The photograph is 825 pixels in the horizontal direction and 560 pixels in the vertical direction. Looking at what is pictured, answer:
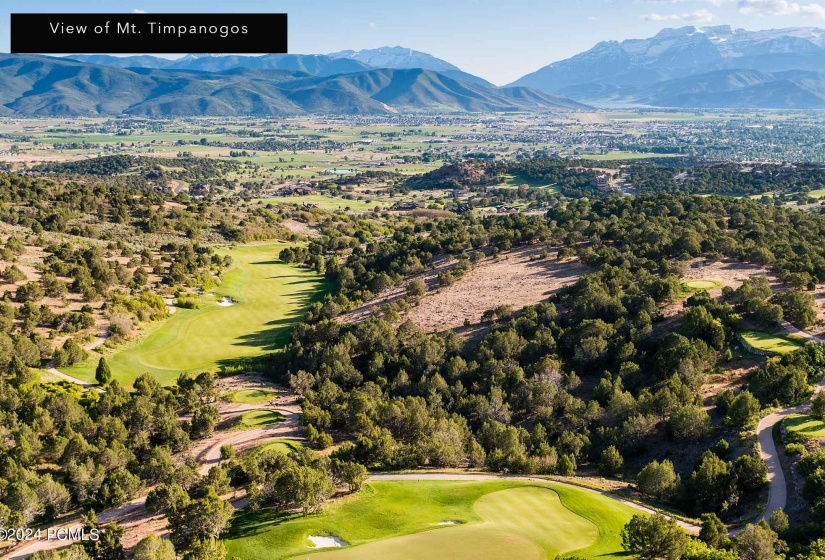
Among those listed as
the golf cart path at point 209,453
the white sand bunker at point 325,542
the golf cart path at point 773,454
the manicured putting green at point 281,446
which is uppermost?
the golf cart path at point 773,454

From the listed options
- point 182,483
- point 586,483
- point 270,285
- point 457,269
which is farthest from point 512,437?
point 270,285

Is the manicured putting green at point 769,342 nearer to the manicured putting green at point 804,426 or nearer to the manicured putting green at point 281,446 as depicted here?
the manicured putting green at point 804,426

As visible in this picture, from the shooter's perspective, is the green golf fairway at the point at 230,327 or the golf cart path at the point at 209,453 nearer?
the golf cart path at the point at 209,453

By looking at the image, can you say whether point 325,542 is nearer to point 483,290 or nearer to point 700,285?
point 483,290

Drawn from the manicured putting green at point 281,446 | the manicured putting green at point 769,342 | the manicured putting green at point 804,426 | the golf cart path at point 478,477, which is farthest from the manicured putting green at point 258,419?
the manicured putting green at point 769,342

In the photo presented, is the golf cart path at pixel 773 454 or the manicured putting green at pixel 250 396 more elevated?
the golf cart path at pixel 773 454

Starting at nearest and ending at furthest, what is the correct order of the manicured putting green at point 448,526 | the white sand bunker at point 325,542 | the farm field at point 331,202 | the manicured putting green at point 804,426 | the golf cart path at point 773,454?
the manicured putting green at point 448,526, the white sand bunker at point 325,542, the golf cart path at point 773,454, the manicured putting green at point 804,426, the farm field at point 331,202

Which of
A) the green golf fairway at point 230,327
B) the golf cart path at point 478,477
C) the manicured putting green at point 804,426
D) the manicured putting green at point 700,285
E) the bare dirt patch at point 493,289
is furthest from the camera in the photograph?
the bare dirt patch at point 493,289

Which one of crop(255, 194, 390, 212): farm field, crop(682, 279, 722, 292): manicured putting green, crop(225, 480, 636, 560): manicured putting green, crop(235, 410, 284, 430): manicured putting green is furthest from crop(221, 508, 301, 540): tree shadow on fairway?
crop(255, 194, 390, 212): farm field
